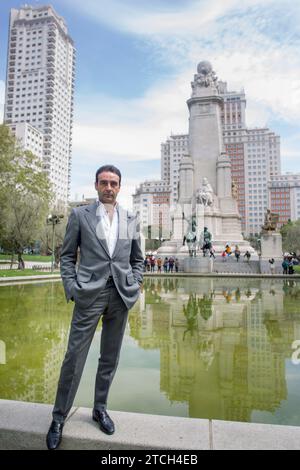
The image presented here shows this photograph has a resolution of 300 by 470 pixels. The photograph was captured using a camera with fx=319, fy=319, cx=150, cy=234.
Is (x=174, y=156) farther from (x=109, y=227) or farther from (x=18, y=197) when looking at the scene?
(x=109, y=227)

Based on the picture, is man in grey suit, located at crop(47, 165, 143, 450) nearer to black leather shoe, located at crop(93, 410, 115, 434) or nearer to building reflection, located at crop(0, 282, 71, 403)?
black leather shoe, located at crop(93, 410, 115, 434)

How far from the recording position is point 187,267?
27.7 metres

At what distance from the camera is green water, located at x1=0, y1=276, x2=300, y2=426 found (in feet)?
9.48

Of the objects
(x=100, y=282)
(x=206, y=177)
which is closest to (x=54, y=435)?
(x=100, y=282)

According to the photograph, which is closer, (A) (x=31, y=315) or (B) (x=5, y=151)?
(A) (x=31, y=315)

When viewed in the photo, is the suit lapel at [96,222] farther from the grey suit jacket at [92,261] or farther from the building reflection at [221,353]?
the building reflection at [221,353]

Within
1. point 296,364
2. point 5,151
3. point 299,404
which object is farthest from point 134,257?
point 5,151

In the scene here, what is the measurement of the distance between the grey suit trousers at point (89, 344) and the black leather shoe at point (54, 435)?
36 millimetres

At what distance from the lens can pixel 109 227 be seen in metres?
2.58

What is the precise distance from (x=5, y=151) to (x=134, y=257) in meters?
25.2

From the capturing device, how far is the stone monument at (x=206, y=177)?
118ft

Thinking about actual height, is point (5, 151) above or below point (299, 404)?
above

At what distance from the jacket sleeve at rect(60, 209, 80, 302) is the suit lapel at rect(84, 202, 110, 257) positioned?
98mm
